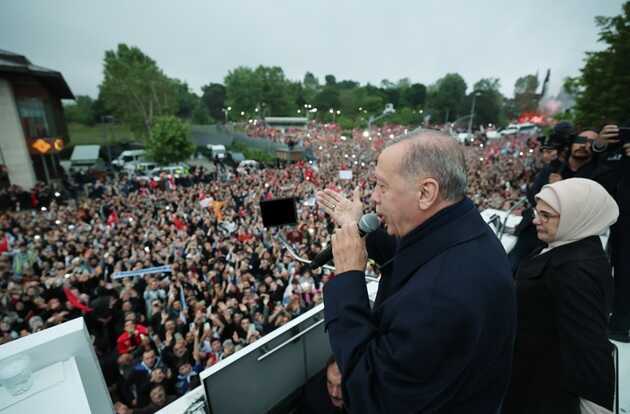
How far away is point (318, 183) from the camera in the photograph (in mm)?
16594

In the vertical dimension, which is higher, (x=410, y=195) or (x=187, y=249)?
(x=410, y=195)

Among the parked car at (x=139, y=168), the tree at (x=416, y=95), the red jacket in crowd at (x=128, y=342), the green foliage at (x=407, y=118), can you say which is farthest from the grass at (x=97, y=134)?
the tree at (x=416, y=95)

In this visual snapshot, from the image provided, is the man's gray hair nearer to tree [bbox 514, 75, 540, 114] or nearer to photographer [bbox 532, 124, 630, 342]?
photographer [bbox 532, 124, 630, 342]

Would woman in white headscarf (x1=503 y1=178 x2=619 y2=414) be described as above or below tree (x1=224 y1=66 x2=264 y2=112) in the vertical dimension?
below

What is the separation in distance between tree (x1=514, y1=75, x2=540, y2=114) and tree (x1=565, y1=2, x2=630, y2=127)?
6622 cm

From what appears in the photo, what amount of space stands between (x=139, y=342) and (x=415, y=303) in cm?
525

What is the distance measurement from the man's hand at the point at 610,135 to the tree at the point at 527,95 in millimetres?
84010

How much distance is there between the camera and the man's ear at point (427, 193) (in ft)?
3.36

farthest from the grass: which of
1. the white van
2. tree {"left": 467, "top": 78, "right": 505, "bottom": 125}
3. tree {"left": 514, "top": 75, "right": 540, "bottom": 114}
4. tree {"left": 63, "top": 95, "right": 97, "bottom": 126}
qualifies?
tree {"left": 514, "top": 75, "right": 540, "bottom": 114}

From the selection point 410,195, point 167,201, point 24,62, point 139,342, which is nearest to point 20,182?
point 24,62

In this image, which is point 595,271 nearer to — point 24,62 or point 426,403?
point 426,403

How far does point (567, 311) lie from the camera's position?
1.51m

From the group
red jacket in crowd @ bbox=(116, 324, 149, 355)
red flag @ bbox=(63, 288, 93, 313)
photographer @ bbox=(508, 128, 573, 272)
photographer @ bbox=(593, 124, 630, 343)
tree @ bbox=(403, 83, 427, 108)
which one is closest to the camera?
photographer @ bbox=(593, 124, 630, 343)

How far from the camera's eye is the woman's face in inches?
69.1
